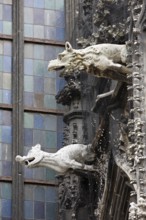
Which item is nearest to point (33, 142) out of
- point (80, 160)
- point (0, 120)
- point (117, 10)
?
point (0, 120)

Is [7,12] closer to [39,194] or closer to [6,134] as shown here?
[6,134]

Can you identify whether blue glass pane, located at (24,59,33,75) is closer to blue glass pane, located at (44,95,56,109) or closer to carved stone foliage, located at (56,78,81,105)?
blue glass pane, located at (44,95,56,109)

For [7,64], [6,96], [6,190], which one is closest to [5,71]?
[7,64]

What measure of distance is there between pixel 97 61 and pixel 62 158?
3040 mm

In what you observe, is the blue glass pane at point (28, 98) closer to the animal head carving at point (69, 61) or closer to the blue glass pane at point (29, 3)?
the blue glass pane at point (29, 3)

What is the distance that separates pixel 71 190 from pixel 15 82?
336 centimetres

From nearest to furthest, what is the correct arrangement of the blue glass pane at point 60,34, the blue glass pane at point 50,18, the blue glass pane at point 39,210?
the blue glass pane at point 39,210 < the blue glass pane at point 60,34 < the blue glass pane at point 50,18

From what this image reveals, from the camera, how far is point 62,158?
25.0m

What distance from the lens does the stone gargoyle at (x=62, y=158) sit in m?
24.7

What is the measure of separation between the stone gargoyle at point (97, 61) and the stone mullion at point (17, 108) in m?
4.84

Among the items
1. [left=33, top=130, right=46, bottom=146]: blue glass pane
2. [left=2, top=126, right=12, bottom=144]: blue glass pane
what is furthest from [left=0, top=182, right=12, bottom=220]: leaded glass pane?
[left=33, top=130, right=46, bottom=146]: blue glass pane

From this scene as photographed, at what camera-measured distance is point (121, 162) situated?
23000 mm

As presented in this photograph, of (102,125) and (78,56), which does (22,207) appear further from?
(78,56)

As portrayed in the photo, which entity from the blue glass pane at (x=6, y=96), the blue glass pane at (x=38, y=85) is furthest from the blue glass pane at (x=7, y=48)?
the blue glass pane at (x=6, y=96)
